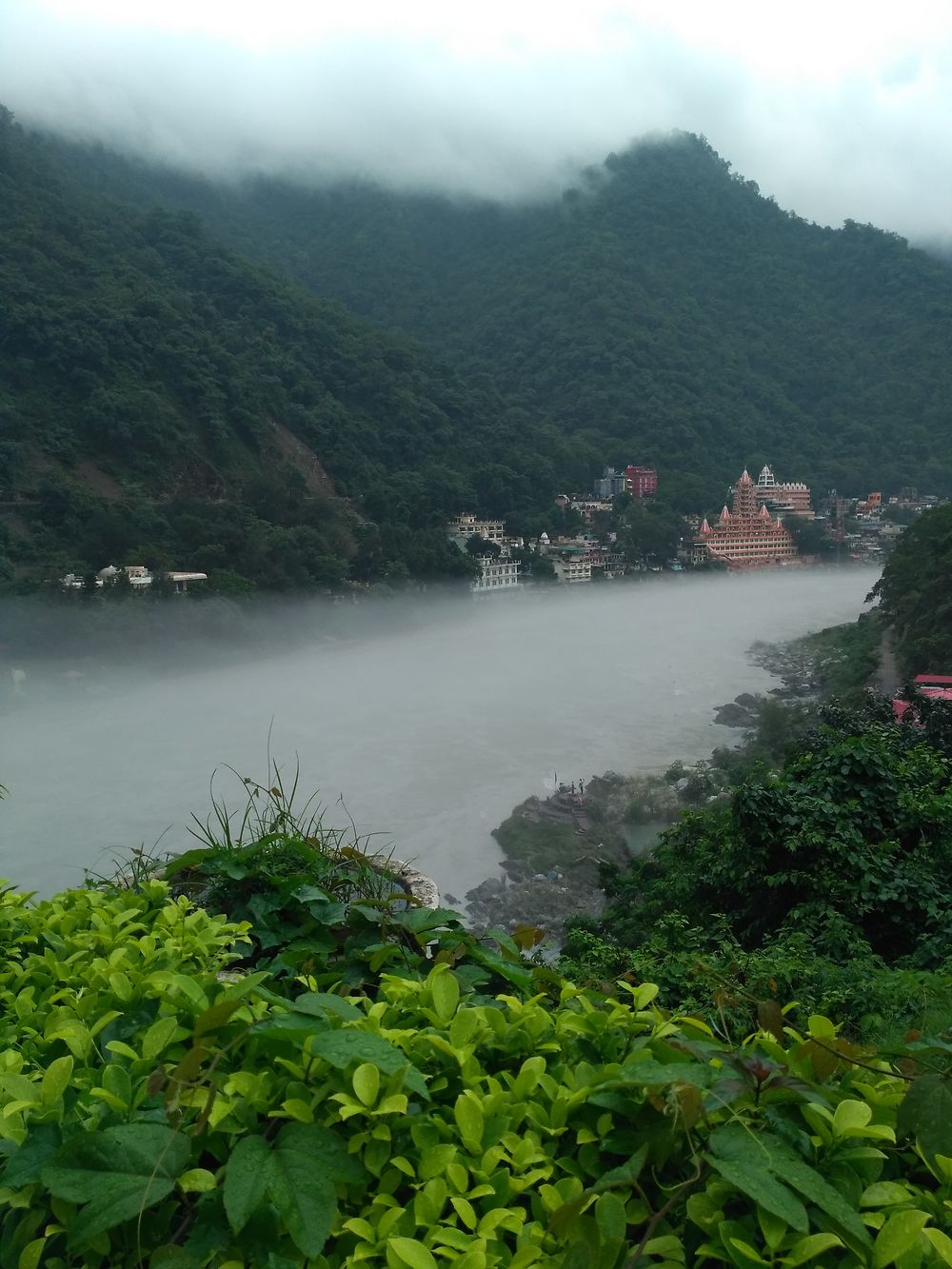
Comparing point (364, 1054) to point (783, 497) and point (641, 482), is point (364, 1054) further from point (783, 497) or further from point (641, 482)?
point (783, 497)

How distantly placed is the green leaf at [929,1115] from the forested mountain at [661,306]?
91.4ft

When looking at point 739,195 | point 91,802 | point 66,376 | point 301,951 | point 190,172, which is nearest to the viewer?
point 301,951

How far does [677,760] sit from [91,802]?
6558 millimetres

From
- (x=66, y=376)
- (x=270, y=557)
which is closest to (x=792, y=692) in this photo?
(x=270, y=557)

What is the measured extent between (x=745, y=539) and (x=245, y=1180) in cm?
2611

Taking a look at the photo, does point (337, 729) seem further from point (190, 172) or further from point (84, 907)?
point (190, 172)

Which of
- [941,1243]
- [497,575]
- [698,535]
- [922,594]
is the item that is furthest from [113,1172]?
[698,535]

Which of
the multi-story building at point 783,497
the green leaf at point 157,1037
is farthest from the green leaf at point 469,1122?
the multi-story building at point 783,497

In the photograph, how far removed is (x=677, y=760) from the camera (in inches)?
413

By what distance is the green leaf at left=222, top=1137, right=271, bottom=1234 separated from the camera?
56 centimetres

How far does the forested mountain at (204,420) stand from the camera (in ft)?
52.1

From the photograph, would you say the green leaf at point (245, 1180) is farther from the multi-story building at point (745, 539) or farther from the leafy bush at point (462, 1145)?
the multi-story building at point (745, 539)

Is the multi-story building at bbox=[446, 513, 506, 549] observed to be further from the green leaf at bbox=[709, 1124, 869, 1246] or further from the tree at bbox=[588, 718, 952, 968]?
the green leaf at bbox=[709, 1124, 869, 1246]

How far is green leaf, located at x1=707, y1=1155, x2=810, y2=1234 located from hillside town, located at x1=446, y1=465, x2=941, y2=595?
1906 cm
